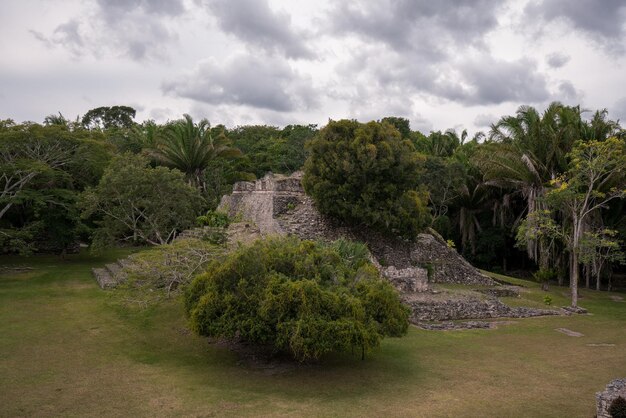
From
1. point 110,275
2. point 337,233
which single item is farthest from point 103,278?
point 337,233

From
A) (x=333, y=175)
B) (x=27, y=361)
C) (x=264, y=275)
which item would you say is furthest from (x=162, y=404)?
(x=333, y=175)

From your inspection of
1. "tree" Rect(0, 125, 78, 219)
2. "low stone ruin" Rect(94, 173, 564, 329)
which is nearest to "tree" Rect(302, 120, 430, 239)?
"low stone ruin" Rect(94, 173, 564, 329)

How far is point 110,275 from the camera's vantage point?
67.9ft

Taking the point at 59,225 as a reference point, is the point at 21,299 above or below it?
below

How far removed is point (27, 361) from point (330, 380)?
659 cm

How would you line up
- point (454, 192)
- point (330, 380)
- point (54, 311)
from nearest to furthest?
point (330, 380), point (54, 311), point (454, 192)

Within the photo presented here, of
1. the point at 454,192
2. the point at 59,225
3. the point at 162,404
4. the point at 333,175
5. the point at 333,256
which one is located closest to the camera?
the point at 162,404

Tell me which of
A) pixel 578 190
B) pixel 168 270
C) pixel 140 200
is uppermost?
pixel 578 190

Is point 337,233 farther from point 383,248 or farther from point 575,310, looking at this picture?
point 575,310

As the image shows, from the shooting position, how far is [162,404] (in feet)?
30.6

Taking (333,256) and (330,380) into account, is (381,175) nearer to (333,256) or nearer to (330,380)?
(333,256)

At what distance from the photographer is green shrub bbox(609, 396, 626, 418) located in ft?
25.2

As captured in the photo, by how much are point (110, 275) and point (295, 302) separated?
41.1 feet

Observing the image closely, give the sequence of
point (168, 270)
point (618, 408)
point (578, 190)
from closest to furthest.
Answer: point (618, 408) < point (168, 270) < point (578, 190)
